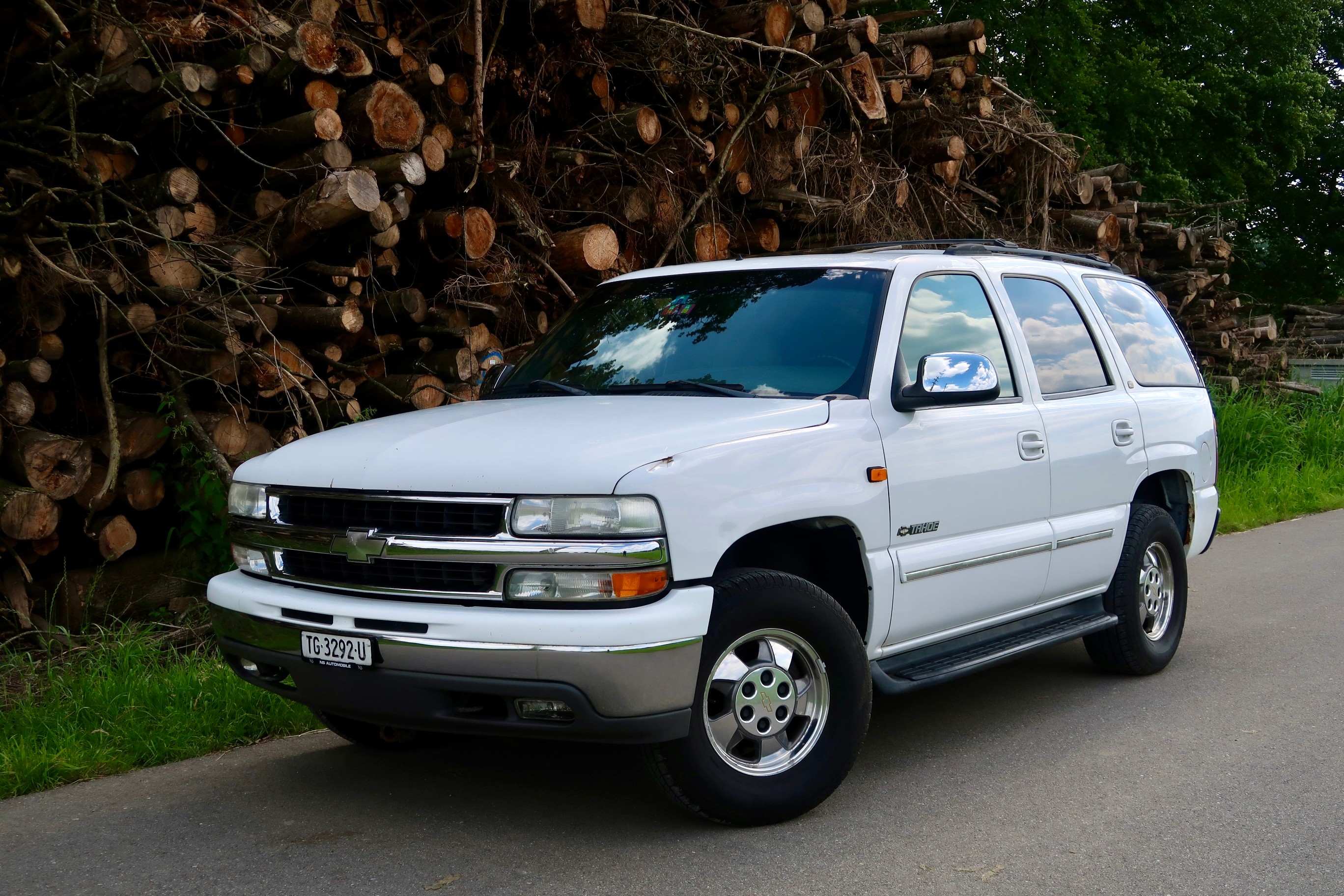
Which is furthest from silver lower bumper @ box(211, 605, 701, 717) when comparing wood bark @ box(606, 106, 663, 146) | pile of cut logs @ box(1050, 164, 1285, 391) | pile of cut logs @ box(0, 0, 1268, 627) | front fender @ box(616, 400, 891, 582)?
pile of cut logs @ box(1050, 164, 1285, 391)

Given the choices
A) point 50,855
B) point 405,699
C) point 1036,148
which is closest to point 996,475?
point 405,699

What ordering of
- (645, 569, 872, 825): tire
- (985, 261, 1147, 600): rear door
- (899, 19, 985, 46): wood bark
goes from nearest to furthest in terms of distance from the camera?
1. (645, 569, 872, 825): tire
2. (985, 261, 1147, 600): rear door
3. (899, 19, 985, 46): wood bark

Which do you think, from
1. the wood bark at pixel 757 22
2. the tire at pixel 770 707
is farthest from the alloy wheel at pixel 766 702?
the wood bark at pixel 757 22

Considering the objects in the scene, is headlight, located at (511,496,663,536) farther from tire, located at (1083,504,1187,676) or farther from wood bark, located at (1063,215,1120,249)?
wood bark, located at (1063,215,1120,249)

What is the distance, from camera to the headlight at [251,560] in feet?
14.5

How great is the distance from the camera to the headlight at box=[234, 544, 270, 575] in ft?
14.5

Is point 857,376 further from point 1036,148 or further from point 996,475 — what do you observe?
point 1036,148

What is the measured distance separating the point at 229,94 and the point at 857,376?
12.9 feet

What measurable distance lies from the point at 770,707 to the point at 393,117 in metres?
4.25

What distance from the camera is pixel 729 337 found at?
16.4 feet

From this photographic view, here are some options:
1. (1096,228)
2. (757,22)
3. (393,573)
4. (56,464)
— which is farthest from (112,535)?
(1096,228)

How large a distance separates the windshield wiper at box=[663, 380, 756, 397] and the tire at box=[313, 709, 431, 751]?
162cm

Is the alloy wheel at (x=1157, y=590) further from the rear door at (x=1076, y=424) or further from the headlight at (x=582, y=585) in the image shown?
the headlight at (x=582, y=585)

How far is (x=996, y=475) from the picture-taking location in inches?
200
